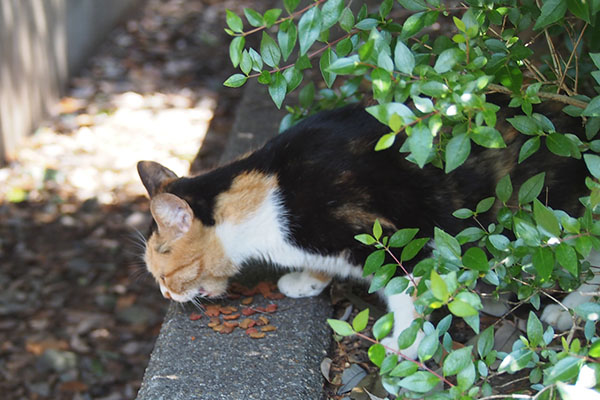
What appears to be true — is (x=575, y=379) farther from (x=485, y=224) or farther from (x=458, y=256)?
(x=485, y=224)

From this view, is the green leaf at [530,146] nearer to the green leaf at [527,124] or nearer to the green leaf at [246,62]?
the green leaf at [527,124]

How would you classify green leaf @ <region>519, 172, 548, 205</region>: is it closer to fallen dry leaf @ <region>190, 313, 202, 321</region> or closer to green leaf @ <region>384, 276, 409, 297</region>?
green leaf @ <region>384, 276, 409, 297</region>

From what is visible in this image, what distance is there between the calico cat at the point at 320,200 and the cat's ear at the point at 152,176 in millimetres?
82

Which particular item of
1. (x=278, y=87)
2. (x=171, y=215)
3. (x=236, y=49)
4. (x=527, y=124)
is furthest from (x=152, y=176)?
(x=527, y=124)

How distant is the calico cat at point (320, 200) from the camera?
2127 millimetres

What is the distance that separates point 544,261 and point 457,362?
0.28 meters

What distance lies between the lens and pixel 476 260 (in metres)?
1.52

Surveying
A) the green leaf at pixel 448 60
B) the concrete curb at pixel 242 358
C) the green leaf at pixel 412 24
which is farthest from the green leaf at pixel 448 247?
the concrete curb at pixel 242 358

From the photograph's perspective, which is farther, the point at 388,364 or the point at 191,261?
the point at 191,261

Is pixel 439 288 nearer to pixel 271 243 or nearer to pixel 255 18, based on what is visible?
pixel 255 18

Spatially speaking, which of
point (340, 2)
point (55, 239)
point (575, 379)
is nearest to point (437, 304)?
point (575, 379)

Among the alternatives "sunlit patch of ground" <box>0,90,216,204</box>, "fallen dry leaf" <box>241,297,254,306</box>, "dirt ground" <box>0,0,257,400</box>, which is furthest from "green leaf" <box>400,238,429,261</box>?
"sunlit patch of ground" <box>0,90,216,204</box>

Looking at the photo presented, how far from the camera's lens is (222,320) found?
2373mm

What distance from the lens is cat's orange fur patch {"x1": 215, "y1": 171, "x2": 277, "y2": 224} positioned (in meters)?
2.25
